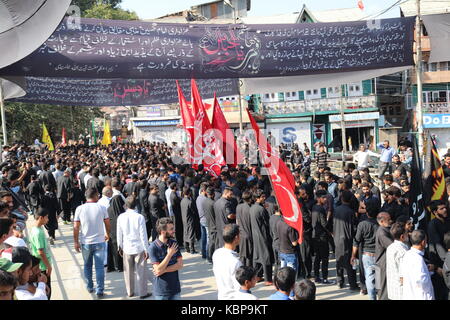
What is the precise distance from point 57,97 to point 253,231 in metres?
8.86

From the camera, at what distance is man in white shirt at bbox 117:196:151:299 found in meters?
6.87

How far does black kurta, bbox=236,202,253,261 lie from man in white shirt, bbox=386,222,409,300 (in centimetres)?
277

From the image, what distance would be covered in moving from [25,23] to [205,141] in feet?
22.9

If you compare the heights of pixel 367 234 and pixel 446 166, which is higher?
pixel 446 166

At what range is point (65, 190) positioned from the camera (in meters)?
12.1

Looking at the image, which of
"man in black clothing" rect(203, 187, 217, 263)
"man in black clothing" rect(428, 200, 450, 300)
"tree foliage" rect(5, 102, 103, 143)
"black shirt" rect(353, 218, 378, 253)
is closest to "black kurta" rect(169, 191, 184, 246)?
"man in black clothing" rect(203, 187, 217, 263)

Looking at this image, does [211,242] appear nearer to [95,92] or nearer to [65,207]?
[65,207]

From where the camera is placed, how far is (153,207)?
9.01 m

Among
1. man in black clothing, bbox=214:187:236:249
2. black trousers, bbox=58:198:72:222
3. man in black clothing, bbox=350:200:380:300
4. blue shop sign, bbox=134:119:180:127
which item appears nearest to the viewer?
man in black clothing, bbox=350:200:380:300

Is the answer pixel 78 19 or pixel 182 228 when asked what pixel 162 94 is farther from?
pixel 182 228

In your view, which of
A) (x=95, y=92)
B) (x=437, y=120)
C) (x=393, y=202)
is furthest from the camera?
(x=437, y=120)

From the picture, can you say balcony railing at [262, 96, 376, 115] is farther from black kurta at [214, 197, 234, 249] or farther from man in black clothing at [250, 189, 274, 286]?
man in black clothing at [250, 189, 274, 286]

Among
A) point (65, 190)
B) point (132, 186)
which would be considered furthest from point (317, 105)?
point (132, 186)
